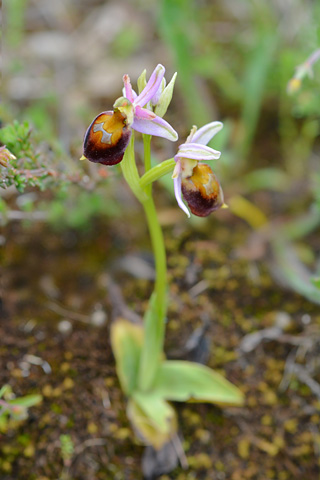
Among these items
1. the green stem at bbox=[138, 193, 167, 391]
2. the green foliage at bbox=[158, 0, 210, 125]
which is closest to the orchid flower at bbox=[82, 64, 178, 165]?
the green stem at bbox=[138, 193, 167, 391]

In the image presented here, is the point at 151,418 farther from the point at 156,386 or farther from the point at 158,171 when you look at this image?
the point at 158,171

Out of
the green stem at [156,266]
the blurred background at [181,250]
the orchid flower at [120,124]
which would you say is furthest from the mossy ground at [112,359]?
the orchid flower at [120,124]

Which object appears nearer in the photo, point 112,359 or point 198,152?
point 198,152

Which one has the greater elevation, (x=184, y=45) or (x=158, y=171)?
(x=184, y=45)

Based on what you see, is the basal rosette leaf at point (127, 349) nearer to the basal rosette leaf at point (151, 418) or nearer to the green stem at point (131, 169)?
the basal rosette leaf at point (151, 418)

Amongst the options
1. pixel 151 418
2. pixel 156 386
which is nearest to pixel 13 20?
pixel 156 386

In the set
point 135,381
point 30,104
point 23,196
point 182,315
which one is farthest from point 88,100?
point 135,381
